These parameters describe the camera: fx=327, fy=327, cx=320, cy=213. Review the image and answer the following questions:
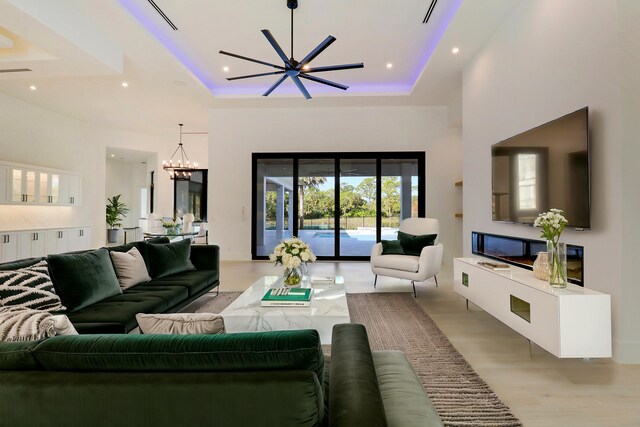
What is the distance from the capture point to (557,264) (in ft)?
7.81

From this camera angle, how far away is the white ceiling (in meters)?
3.69

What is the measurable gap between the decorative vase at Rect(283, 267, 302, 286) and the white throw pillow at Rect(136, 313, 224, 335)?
6.07 feet

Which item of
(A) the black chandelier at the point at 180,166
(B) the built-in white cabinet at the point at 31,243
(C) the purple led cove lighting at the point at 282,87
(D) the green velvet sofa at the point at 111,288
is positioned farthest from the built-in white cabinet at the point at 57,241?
(D) the green velvet sofa at the point at 111,288

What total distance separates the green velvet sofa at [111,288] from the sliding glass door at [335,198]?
3642 millimetres

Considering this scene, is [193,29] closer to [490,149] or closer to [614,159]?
[490,149]

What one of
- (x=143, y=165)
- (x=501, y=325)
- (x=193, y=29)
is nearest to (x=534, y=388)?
(x=501, y=325)

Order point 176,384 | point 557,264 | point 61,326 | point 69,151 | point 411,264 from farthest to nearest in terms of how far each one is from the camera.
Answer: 1. point 69,151
2. point 411,264
3. point 557,264
4. point 61,326
5. point 176,384

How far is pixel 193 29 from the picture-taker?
14.0 ft

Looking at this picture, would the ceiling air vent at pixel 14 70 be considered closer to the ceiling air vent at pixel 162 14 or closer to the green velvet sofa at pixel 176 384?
the ceiling air vent at pixel 162 14

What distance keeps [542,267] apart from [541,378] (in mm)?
879

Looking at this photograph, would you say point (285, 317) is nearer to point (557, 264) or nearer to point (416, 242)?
point (557, 264)

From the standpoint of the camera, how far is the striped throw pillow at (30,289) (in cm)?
202

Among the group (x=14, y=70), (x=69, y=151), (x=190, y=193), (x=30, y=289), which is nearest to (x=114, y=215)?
(x=190, y=193)

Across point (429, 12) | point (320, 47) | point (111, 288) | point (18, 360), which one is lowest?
point (111, 288)
